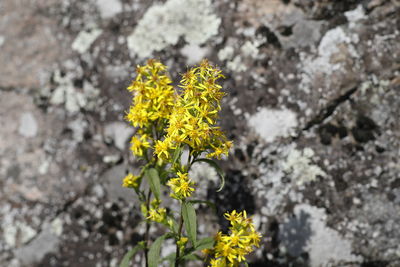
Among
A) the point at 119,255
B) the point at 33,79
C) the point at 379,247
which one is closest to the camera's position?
the point at 379,247

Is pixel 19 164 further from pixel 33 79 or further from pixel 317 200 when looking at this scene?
pixel 317 200

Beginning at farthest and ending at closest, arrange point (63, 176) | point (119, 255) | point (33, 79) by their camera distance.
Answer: point (33, 79) → point (63, 176) → point (119, 255)

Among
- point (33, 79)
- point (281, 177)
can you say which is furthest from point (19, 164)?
point (281, 177)

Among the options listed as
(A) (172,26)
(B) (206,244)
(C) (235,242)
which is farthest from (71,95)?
(C) (235,242)

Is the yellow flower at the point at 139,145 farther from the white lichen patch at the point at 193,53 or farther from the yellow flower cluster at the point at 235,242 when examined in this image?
the white lichen patch at the point at 193,53

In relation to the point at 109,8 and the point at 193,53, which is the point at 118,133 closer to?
the point at 193,53

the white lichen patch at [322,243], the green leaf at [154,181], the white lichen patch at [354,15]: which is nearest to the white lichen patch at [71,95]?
the green leaf at [154,181]
